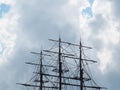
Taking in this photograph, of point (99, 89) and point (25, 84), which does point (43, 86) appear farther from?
point (99, 89)

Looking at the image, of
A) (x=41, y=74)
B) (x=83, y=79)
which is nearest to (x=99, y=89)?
(x=83, y=79)

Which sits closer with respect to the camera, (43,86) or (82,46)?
(82,46)

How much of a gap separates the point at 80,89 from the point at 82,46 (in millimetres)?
13514

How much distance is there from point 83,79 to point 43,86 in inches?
979

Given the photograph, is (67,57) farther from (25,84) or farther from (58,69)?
(25,84)

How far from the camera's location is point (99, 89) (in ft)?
550

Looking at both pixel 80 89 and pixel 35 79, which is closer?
pixel 80 89

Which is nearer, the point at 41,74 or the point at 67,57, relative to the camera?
the point at 67,57

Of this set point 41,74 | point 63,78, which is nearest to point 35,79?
point 41,74

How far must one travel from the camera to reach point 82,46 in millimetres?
166625

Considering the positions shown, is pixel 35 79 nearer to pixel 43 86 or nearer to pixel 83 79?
pixel 43 86

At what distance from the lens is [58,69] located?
166000 millimetres

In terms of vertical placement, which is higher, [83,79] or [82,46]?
[82,46]

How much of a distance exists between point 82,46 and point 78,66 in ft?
23.2
